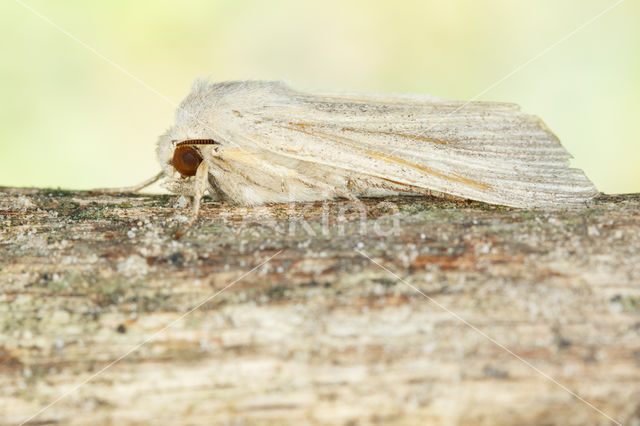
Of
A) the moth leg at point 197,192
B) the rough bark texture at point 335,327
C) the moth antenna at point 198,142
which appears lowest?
the rough bark texture at point 335,327

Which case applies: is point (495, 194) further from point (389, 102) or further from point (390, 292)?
point (390, 292)

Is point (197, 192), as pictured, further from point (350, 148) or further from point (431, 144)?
point (431, 144)

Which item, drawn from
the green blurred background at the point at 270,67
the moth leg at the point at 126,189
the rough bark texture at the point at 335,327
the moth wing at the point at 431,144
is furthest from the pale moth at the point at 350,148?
the green blurred background at the point at 270,67

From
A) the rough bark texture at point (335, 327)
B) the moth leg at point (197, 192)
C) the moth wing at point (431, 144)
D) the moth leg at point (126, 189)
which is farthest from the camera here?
the moth leg at point (126, 189)

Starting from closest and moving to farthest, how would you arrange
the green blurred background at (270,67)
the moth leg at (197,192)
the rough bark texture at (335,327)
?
the rough bark texture at (335,327), the moth leg at (197,192), the green blurred background at (270,67)

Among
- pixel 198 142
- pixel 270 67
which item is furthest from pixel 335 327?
pixel 270 67

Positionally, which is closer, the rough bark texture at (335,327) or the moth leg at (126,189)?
the rough bark texture at (335,327)

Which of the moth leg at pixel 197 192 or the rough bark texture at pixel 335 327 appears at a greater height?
the moth leg at pixel 197 192

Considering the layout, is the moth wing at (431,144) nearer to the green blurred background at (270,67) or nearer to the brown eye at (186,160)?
the brown eye at (186,160)
